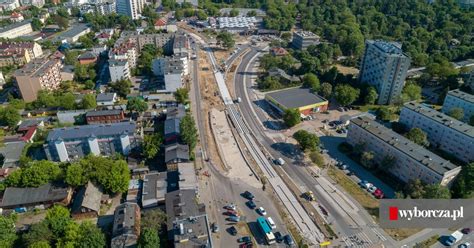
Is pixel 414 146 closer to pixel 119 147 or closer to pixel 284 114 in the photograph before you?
pixel 284 114

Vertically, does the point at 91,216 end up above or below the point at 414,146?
below

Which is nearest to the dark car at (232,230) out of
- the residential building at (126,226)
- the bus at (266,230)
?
the bus at (266,230)

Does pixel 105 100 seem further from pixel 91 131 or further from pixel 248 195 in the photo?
pixel 248 195

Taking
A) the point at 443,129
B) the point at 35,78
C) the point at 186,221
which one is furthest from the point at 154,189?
the point at 443,129

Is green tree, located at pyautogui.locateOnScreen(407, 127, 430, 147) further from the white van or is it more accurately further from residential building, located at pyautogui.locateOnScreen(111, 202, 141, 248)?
residential building, located at pyautogui.locateOnScreen(111, 202, 141, 248)

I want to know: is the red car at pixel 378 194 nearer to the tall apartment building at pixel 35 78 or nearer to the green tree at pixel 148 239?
the green tree at pixel 148 239

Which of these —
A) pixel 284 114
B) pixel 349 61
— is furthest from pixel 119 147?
pixel 349 61

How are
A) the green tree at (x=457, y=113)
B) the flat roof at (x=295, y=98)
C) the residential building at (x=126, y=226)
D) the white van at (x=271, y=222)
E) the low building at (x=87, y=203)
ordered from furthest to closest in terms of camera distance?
the flat roof at (x=295, y=98), the green tree at (x=457, y=113), the low building at (x=87, y=203), the white van at (x=271, y=222), the residential building at (x=126, y=226)

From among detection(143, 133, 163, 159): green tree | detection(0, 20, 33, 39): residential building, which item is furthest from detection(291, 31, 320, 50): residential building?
detection(0, 20, 33, 39): residential building
